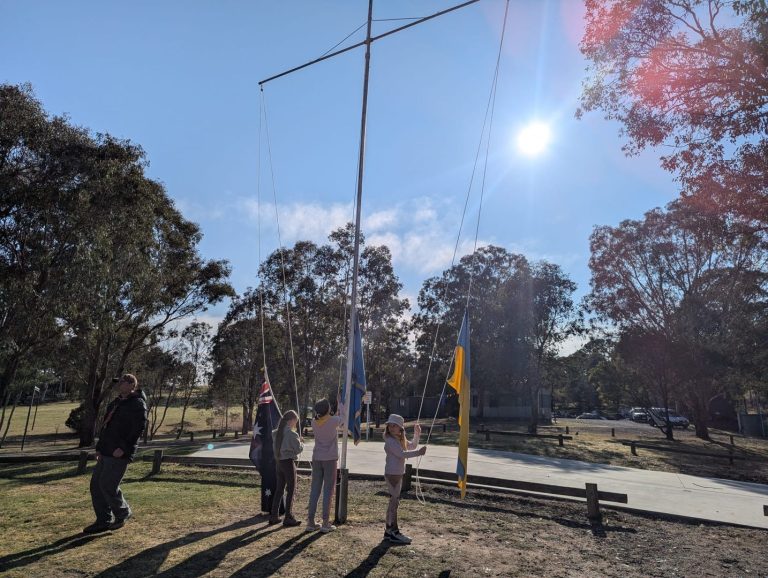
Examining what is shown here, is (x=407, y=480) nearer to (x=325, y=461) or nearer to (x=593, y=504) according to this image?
(x=593, y=504)

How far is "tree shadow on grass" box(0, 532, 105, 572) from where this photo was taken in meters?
4.98

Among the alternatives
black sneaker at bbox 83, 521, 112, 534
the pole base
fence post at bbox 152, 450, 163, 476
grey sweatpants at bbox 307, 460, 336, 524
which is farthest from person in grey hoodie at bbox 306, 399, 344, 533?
fence post at bbox 152, 450, 163, 476

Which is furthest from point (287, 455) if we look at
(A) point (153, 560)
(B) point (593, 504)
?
(B) point (593, 504)

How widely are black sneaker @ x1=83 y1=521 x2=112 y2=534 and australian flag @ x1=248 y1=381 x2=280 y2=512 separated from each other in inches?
75.1

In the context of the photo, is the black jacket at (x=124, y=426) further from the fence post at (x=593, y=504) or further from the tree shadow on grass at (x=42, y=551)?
the fence post at (x=593, y=504)

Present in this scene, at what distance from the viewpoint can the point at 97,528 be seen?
6.02 metres

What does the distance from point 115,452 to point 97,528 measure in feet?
3.14

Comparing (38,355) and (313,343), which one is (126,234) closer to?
(38,355)

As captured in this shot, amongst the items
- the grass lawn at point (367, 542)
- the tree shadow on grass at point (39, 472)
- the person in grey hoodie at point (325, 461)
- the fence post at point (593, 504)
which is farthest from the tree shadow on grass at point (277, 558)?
the tree shadow on grass at point (39, 472)

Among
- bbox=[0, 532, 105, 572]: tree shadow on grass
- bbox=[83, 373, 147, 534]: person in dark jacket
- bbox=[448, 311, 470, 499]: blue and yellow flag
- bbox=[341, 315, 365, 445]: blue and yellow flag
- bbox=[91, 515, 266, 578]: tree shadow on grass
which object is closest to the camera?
bbox=[91, 515, 266, 578]: tree shadow on grass

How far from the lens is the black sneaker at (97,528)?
598 cm

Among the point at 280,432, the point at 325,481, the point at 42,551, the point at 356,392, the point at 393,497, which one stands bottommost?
the point at 42,551

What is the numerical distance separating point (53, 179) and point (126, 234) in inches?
122

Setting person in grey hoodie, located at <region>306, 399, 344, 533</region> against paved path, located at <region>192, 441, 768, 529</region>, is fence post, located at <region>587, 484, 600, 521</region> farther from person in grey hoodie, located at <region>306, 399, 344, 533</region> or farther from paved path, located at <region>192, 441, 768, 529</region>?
person in grey hoodie, located at <region>306, 399, 344, 533</region>
